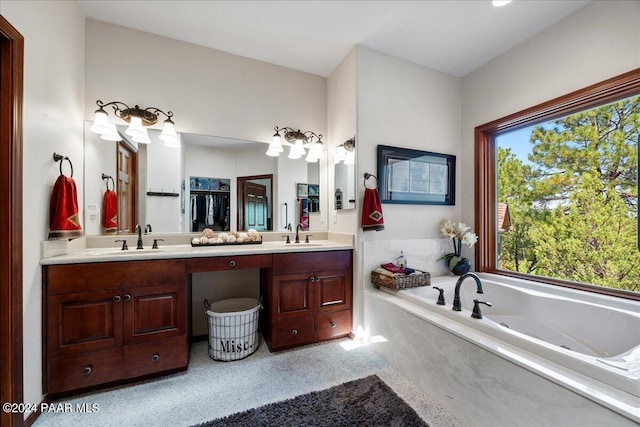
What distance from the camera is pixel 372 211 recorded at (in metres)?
2.23

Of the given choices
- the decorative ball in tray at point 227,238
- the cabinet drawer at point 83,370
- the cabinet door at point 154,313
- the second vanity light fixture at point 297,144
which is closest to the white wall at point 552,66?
the second vanity light fixture at point 297,144

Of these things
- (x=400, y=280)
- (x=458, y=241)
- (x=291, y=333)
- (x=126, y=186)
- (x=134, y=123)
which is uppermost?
(x=134, y=123)

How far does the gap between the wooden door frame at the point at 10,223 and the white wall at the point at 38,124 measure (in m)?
0.08

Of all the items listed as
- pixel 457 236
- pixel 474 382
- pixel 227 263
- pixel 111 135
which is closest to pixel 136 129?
pixel 111 135

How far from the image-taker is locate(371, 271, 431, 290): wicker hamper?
2.11 metres

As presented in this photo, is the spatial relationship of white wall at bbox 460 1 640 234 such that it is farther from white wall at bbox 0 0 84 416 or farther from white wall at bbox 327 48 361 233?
white wall at bbox 0 0 84 416

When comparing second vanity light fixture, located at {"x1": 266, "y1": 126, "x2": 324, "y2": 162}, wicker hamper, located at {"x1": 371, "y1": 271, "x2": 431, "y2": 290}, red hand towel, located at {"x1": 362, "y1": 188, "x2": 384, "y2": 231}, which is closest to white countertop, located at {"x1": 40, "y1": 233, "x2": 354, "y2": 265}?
red hand towel, located at {"x1": 362, "y1": 188, "x2": 384, "y2": 231}

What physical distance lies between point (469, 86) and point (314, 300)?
2.81 metres

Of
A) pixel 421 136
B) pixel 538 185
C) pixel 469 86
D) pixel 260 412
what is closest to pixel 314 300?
pixel 260 412

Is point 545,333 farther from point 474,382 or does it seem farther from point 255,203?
point 255,203

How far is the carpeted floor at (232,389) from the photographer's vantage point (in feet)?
4.60

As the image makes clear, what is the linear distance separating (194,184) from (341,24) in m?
1.91

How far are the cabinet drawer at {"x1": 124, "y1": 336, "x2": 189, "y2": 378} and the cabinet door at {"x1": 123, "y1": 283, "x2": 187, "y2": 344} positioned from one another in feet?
0.15

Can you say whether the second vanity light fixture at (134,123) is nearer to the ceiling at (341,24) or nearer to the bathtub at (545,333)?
the ceiling at (341,24)
